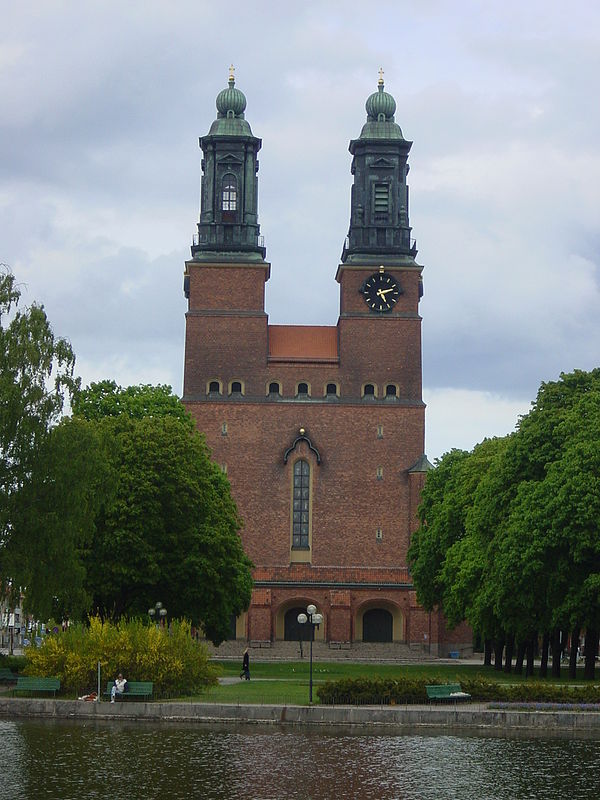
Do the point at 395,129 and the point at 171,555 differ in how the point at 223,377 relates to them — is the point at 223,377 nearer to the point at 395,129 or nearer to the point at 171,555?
the point at 395,129

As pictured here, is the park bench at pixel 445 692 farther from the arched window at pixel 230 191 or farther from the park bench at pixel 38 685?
the arched window at pixel 230 191

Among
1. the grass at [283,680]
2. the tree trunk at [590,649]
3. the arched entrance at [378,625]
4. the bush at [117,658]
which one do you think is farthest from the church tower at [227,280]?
the bush at [117,658]

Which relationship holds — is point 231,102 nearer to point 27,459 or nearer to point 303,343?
point 303,343

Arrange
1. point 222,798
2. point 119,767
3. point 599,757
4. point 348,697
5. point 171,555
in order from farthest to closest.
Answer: point 171,555 → point 348,697 → point 599,757 → point 119,767 → point 222,798

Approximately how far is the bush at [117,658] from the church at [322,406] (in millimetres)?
39404

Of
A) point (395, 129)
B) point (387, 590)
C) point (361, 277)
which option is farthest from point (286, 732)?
point (395, 129)

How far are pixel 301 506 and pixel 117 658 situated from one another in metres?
43.0

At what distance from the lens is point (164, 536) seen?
48938 millimetres

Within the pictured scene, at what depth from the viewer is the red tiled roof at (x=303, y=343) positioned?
80.4m

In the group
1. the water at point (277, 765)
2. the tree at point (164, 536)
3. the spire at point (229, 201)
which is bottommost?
the water at point (277, 765)

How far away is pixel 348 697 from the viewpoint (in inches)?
1348

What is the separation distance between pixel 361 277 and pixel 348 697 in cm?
4857

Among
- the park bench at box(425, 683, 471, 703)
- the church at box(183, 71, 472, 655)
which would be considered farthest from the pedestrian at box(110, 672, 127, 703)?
the church at box(183, 71, 472, 655)

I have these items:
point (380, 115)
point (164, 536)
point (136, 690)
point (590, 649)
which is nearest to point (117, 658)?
point (136, 690)
